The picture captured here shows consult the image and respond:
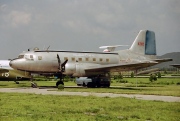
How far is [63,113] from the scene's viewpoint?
14.5 m

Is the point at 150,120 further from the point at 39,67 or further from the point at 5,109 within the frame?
the point at 39,67

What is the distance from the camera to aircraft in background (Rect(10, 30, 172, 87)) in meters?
36.4

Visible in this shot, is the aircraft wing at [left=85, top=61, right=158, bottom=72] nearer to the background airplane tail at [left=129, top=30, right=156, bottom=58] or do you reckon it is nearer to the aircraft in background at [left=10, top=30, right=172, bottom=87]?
the aircraft in background at [left=10, top=30, right=172, bottom=87]

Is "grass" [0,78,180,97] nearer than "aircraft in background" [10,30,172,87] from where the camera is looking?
Yes

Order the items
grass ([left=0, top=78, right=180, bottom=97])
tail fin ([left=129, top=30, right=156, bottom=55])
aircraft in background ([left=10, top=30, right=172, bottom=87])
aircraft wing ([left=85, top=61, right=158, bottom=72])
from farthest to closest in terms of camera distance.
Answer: tail fin ([left=129, top=30, right=156, bottom=55]), aircraft wing ([left=85, top=61, right=158, bottom=72]), aircraft in background ([left=10, top=30, right=172, bottom=87]), grass ([left=0, top=78, right=180, bottom=97])

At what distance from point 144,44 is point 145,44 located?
191 millimetres

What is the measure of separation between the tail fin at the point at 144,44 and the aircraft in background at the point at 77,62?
4.08 ft

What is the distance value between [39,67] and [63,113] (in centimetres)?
2263

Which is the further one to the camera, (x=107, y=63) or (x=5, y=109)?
(x=107, y=63)

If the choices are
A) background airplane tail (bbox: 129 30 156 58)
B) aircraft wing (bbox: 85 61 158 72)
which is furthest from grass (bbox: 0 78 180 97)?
background airplane tail (bbox: 129 30 156 58)

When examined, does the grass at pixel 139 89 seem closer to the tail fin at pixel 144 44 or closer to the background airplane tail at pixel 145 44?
the background airplane tail at pixel 145 44

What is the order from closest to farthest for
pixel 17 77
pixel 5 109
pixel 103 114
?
pixel 103 114, pixel 5 109, pixel 17 77

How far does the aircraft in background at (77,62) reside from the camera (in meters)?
36.4

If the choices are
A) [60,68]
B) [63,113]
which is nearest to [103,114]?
[63,113]
